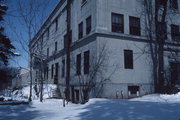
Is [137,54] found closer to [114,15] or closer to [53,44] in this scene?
[114,15]

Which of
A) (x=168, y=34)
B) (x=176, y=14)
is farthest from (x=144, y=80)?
(x=176, y=14)

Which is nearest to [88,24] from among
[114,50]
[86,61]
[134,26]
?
[86,61]

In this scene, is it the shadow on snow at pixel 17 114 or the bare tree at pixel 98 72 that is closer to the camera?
the shadow on snow at pixel 17 114

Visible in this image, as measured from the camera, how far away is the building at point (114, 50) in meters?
16.1

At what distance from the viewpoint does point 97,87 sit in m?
15.6

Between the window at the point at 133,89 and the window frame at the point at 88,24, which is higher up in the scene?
the window frame at the point at 88,24

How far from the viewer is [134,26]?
18.5 metres

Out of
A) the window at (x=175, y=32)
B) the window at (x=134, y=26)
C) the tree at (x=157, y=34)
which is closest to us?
the window at (x=134, y=26)

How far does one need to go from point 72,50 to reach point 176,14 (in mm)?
13001

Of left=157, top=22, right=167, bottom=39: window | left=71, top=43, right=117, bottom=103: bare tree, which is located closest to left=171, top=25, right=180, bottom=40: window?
left=157, top=22, right=167, bottom=39: window

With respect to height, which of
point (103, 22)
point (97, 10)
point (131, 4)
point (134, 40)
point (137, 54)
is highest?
point (131, 4)

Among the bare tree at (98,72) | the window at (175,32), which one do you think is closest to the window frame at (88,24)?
the bare tree at (98,72)

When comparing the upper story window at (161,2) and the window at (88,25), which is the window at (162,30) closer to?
the upper story window at (161,2)

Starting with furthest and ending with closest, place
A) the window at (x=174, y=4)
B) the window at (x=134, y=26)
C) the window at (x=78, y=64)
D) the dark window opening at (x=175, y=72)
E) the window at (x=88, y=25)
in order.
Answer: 1. the window at (x=174, y=4)
2. the dark window opening at (x=175, y=72)
3. the window at (x=78, y=64)
4. the window at (x=134, y=26)
5. the window at (x=88, y=25)
